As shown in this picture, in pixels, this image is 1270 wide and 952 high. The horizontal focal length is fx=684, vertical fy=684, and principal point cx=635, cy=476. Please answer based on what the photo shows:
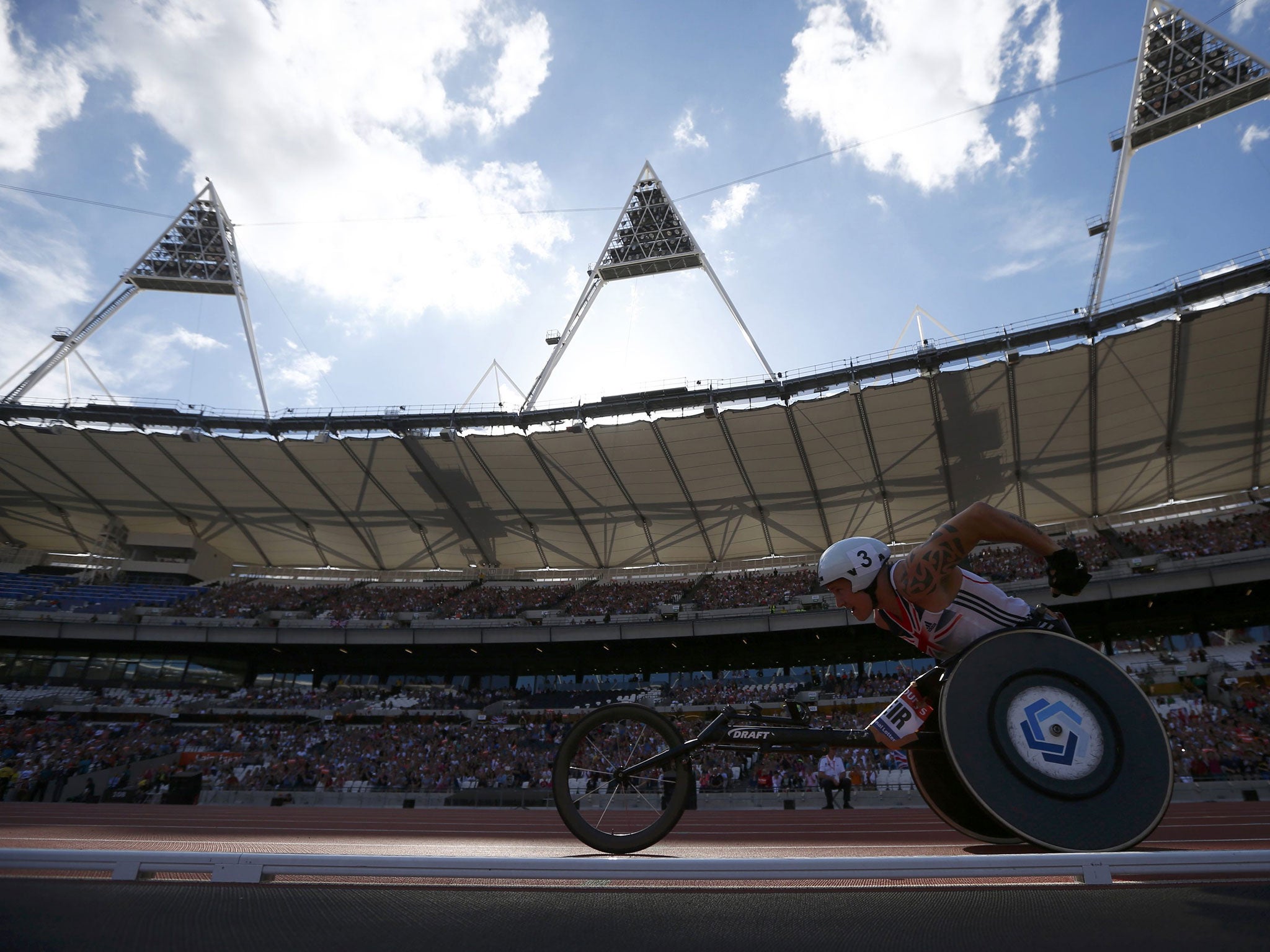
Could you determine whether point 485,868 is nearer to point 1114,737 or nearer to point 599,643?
point 1114,737

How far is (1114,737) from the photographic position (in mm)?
2721

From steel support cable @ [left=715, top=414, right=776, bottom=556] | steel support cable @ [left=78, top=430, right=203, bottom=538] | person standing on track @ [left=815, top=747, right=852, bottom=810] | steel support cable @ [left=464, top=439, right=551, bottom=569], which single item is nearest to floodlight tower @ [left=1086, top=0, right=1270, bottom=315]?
steel support cable @ [left=715, top=414, right=776, bottom=556]

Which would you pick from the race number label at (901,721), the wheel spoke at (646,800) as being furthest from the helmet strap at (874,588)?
the wheel spoke at (646,800)

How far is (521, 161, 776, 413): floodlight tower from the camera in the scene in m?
31.1

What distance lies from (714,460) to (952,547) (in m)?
28.1

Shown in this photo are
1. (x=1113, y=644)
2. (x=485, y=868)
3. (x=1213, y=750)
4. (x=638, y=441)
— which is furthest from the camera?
(x=638, y=441)

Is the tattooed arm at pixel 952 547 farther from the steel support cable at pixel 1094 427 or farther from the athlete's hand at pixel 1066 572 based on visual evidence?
the steel support cable at pixel 1094 427

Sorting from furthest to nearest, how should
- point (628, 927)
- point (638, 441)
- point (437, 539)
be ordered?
point (437, 539) → point (638, 441) → point (628, 927)

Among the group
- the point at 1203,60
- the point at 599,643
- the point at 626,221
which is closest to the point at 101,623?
the point at 599,643

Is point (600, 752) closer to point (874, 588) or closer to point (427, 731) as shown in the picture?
point (874, 588)

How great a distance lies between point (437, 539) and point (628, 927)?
38.6 metres

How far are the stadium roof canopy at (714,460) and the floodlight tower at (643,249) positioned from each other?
19.2ft

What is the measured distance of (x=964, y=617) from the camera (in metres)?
3.13

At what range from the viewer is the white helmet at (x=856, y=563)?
3.24 meters
